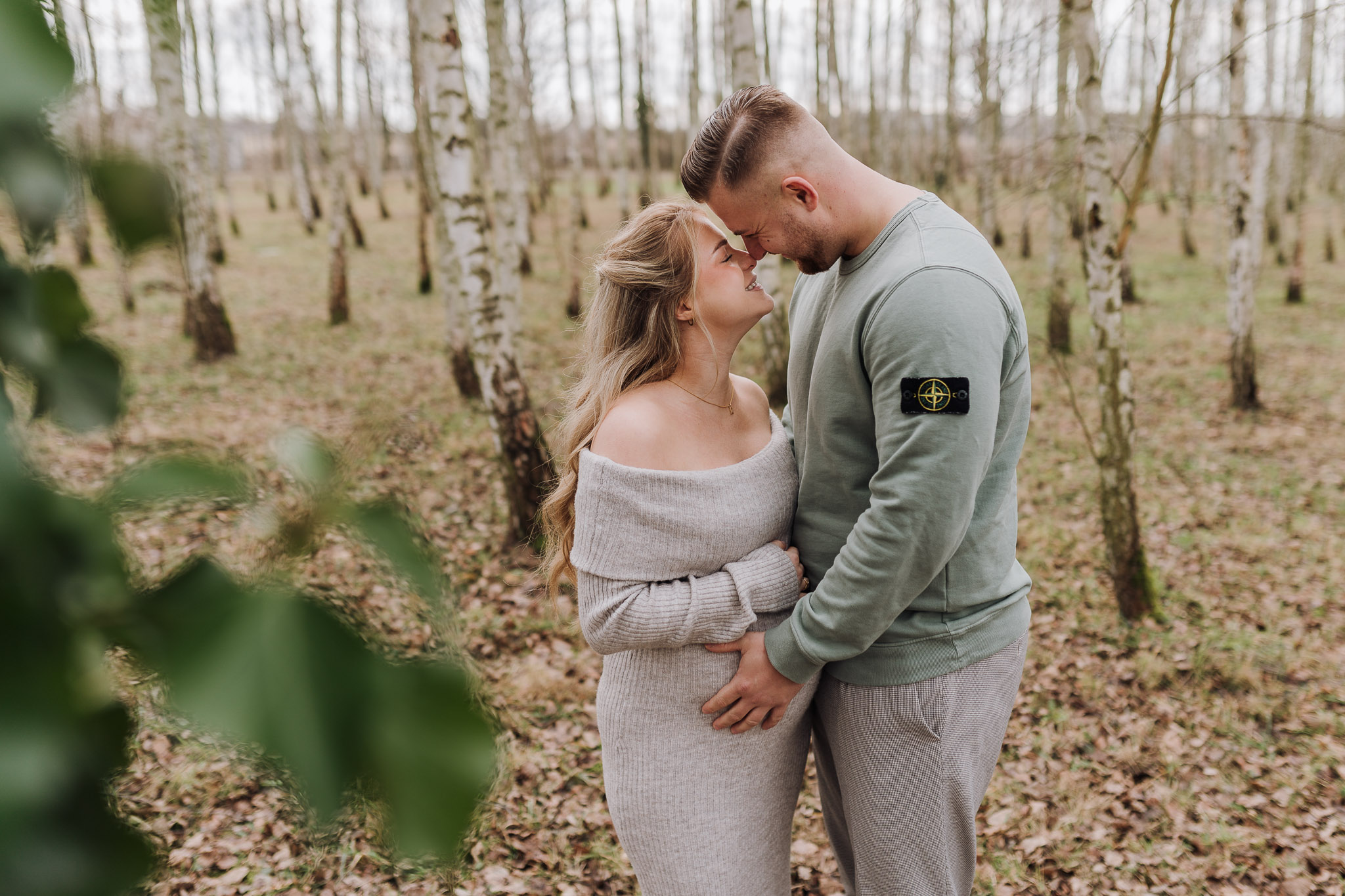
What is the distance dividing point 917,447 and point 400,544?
149cm

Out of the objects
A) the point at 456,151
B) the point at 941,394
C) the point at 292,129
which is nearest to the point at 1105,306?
the point at 941,394

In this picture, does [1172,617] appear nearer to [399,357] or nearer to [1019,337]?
[1019,337]

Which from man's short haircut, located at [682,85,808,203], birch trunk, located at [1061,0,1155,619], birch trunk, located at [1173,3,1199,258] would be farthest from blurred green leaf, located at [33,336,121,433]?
birch trunk, located at [1173,3,1199,258]

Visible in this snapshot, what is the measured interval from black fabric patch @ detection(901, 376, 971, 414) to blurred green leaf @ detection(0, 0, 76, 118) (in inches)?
A: 62.2

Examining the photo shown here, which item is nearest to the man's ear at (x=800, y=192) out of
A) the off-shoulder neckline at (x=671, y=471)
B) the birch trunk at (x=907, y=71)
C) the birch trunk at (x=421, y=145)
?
the off-shoulder neckline at (x=671, y=471)

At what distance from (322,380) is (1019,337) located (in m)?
8.16

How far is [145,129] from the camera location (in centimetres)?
33

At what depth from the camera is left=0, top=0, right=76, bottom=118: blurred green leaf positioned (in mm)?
260

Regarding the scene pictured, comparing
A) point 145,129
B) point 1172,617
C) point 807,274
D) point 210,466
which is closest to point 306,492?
point 210,466

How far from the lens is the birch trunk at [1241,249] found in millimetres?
8609

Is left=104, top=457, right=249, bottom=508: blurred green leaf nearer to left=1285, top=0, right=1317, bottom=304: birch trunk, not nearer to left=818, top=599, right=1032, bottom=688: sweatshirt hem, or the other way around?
left=818, top=599, right=1032, bottom=688: sweatshirt hem

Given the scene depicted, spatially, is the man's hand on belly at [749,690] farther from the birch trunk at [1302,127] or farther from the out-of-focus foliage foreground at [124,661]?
the birch trunk at [1302,127]

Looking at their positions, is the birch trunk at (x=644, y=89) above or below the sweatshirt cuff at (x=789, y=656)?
above

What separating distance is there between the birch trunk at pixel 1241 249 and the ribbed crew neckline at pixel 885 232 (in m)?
8.59
